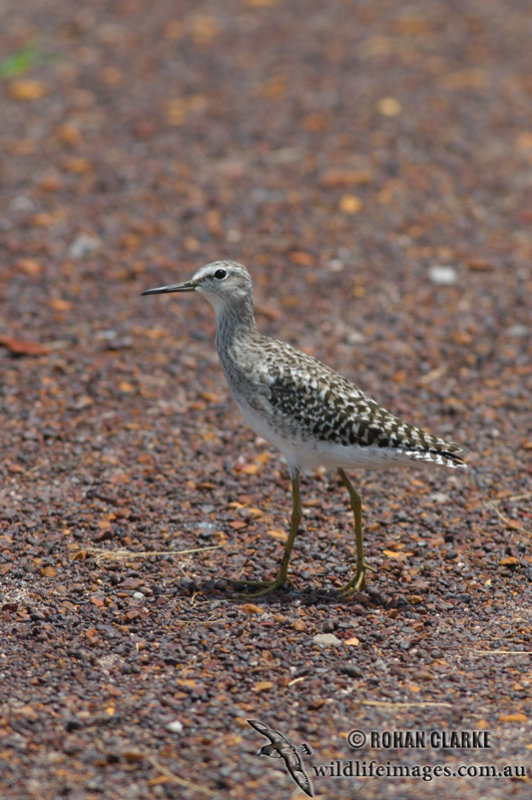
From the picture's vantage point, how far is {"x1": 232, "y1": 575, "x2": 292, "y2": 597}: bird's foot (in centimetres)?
606

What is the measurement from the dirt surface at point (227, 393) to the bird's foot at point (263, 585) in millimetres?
93

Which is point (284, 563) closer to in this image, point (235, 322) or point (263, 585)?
point (263, 585)

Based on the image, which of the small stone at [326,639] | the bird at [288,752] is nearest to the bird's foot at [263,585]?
the small stone at [326,639]

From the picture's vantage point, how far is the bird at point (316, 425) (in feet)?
19.6

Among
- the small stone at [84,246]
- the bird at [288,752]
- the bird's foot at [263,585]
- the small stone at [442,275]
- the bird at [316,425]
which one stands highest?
the bird at [316,425]

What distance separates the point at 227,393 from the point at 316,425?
7.36 ft

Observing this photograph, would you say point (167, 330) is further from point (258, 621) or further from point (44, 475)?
point (258, 621)

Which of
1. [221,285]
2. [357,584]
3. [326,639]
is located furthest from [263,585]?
[221,285]

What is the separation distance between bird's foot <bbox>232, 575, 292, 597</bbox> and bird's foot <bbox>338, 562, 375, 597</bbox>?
313 millimetres

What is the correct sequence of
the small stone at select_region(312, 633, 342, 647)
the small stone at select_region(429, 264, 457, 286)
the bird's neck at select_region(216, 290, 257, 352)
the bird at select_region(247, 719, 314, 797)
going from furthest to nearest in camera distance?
1. the small stone at select_region(429, 264, 457, 286)
2. the bird's neck at select_region(216, 290, 257, 352)
3. the small stone at select_region(312, 633, 342, 647)
4. the bird at select_region(247, 719, 314, 797)

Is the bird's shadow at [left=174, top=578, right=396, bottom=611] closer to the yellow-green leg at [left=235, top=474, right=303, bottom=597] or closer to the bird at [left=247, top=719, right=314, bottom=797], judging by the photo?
the yellow-green leg at [left=235, top=474, right=303, bottom=597]

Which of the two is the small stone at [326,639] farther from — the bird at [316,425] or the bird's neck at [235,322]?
the bird's neck at [235,322]

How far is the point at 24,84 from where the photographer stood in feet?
41.5

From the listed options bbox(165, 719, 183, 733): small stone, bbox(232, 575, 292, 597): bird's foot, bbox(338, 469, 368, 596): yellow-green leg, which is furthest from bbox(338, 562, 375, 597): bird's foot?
bbox(165, 719, 183, 733): small stone
